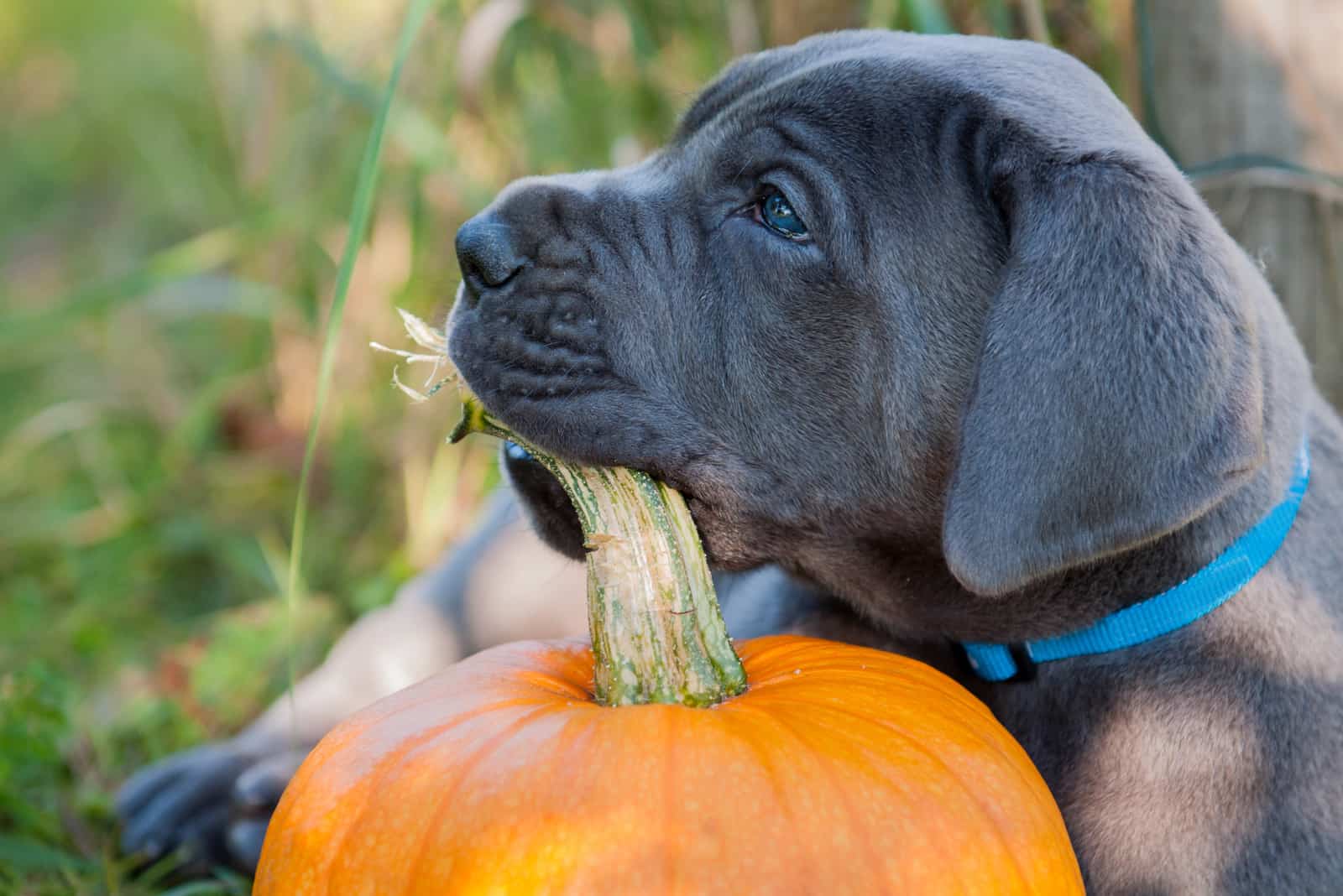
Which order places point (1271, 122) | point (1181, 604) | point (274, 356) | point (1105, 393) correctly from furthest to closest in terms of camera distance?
point (274, 356) < point (1271, 122) < point (1181, 604) < point (1105, 393)

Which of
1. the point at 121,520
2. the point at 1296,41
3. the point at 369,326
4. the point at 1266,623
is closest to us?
the point at 1266,623

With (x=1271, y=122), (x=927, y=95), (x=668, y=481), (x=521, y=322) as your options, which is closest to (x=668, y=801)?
(x=668, y=481)

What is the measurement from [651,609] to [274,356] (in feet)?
12.3

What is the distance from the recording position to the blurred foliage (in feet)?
12.2

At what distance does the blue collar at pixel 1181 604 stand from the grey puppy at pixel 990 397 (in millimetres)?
18

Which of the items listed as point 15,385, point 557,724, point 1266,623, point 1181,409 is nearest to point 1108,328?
point 1181,409

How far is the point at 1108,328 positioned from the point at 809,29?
7.30 ft

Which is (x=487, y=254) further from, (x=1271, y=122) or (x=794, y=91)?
(x=1271, y=122)

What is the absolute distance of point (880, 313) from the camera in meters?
2.14

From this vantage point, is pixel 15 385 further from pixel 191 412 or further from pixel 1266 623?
pixel 1266 623

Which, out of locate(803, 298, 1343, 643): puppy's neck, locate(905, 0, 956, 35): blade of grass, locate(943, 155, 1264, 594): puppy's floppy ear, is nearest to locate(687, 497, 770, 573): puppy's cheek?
locate(803, 298, 1343, 643): puppy's neck

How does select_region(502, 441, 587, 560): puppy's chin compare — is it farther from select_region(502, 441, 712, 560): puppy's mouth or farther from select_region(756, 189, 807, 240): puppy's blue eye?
select_region(756, 189, 807, 240): puppy's blue eye

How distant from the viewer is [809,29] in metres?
3.84

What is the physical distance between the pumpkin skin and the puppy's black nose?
0.67m
